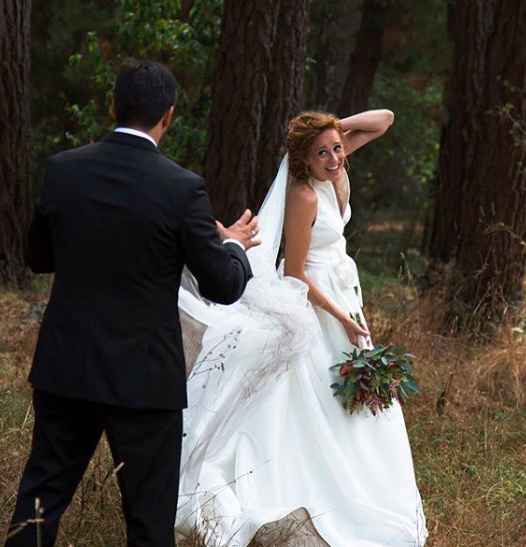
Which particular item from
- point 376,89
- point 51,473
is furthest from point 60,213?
point 376,89

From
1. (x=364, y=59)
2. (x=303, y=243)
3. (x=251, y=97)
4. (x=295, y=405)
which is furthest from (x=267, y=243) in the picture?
(x=364, y=59)

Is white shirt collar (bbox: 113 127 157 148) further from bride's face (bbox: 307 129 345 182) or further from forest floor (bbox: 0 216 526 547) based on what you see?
bride's face (bbox: 307 129 345 182)

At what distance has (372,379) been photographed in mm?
5000

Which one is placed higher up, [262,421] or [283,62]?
[283,62]

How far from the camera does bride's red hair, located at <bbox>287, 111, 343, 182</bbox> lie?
16.9 ft

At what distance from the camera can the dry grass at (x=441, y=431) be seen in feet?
16.3

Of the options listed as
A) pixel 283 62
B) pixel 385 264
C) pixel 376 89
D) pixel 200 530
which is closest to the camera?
pixel 200 530

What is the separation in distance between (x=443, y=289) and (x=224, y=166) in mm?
2065

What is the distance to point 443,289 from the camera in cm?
902

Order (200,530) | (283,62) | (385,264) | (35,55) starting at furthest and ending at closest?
1. (35,55)
2. (385,264)
3. (283,62)
4. (200,530)

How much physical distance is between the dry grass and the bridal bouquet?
709mm

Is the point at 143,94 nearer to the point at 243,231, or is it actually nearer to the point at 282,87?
the point at 243,231

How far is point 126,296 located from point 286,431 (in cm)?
177

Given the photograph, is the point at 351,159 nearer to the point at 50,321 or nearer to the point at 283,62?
the point at 283,62
